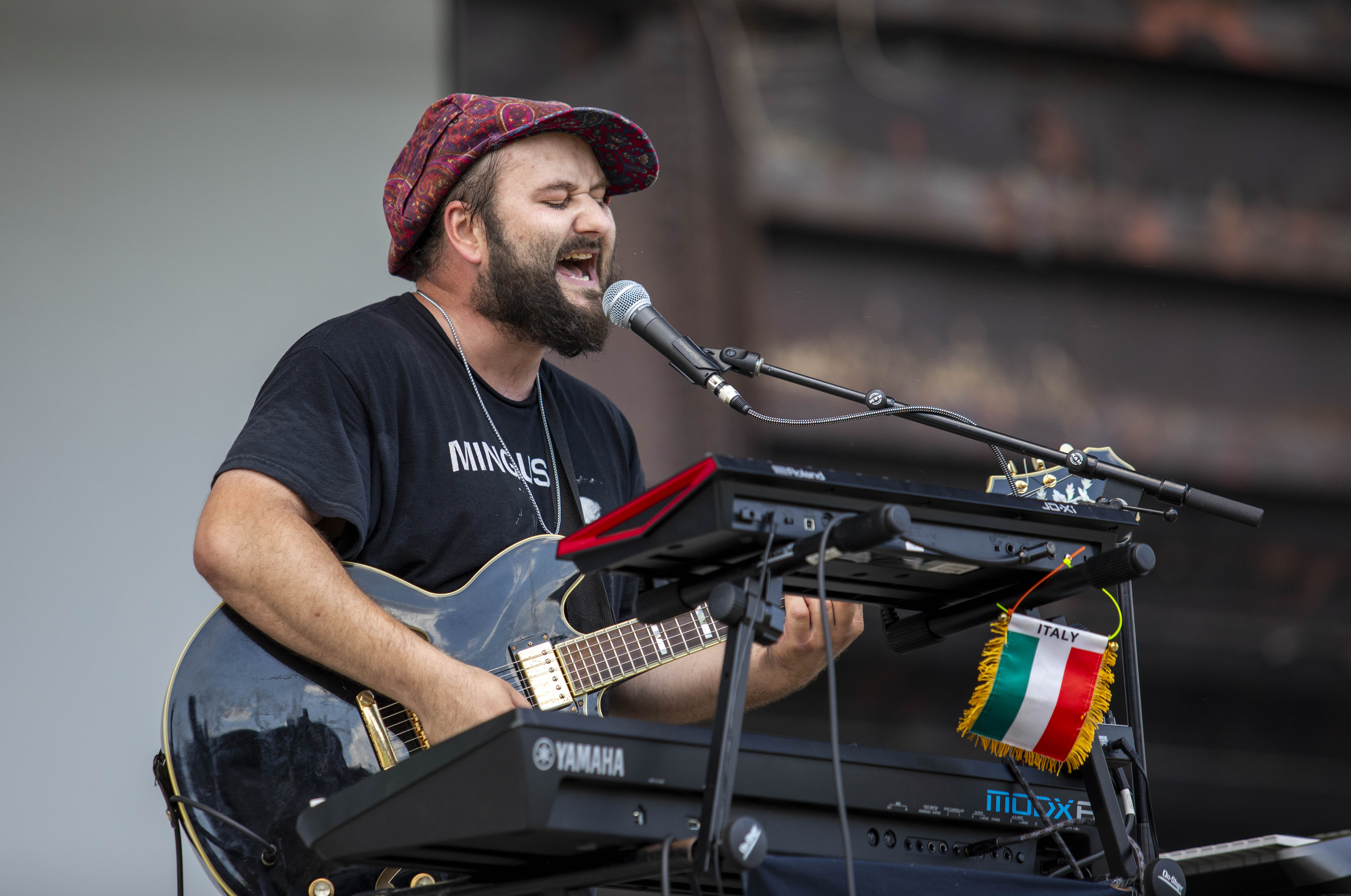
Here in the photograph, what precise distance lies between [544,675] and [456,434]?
1.35ft

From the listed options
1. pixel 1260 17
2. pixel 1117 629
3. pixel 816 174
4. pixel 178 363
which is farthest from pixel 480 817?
pixel 1260 17

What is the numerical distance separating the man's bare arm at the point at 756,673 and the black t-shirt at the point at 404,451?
0.14 metres

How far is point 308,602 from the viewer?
170cm

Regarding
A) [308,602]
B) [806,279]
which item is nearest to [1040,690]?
[308,602]

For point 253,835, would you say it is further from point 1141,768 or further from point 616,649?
point 1141,768

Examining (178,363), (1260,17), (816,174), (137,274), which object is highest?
(1260,17)

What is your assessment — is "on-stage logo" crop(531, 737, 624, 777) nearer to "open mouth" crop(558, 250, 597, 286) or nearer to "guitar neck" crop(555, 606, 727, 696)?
"guitar neck" crop(555, 606, 727, 696)

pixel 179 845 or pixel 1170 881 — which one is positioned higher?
pixel 1170 881

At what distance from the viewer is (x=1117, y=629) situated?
4.98 feet

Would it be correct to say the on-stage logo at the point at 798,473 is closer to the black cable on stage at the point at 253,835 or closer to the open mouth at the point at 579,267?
the black cable on stage at the point at 253,835

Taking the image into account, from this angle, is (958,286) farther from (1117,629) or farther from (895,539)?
(895,539)

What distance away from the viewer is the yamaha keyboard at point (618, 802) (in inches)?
44.1

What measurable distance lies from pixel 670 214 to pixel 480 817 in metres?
2.54

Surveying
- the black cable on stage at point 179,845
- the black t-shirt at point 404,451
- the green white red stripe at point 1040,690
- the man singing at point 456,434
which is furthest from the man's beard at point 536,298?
the green white red stripe at point 1040,690
